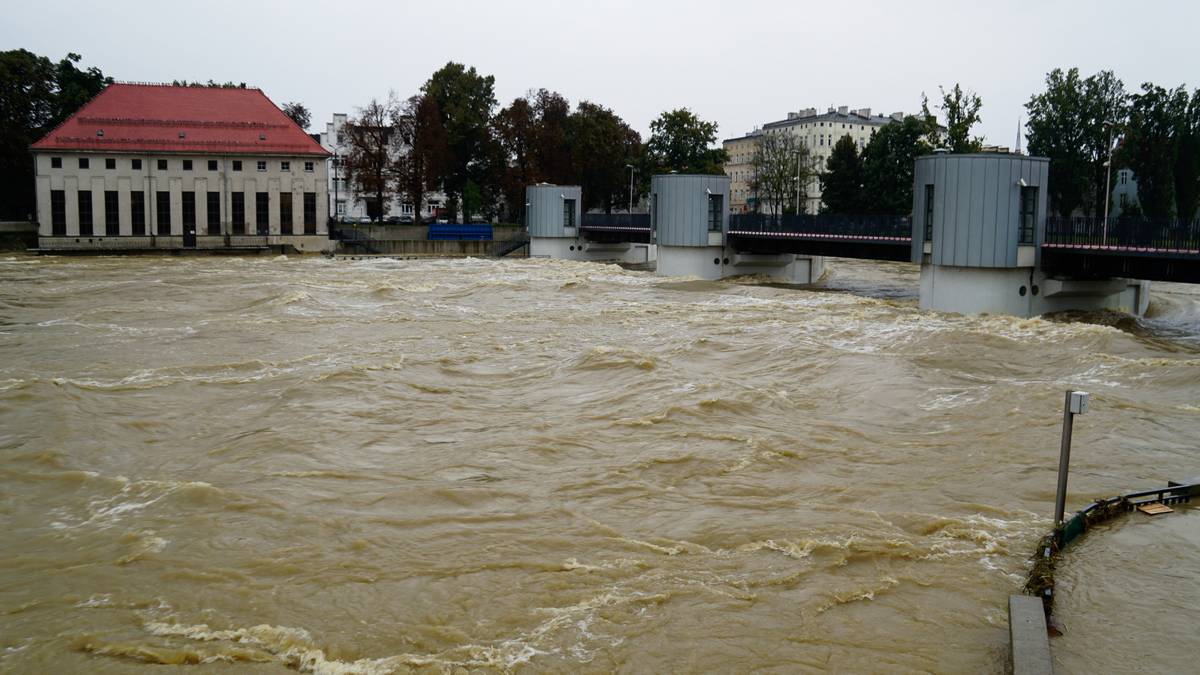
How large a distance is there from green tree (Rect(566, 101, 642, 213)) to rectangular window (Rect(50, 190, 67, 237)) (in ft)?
125

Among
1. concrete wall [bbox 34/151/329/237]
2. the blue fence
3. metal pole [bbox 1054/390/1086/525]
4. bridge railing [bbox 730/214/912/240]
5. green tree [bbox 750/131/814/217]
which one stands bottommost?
metal pole [bbox 1054/390/1086/525]

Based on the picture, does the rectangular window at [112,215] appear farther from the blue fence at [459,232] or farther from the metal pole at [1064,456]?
the metal pole at [1064,456]

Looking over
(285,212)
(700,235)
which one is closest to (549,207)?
(285,212)

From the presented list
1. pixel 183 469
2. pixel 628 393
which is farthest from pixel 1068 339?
pixel 183 469

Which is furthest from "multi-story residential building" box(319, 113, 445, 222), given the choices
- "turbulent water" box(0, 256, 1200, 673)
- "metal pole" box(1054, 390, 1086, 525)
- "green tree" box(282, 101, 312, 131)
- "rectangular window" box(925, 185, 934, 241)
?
"metal pole" box(1054, 390, 1086, 525)

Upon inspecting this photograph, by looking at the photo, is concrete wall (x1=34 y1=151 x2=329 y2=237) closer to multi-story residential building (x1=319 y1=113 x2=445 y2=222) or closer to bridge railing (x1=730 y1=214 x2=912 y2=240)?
multi-story residential building (x1=319 y1=113 x2=445 y2=222)

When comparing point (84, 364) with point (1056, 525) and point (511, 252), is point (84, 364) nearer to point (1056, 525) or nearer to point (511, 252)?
point (1056, 525)

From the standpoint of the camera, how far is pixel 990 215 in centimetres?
3222

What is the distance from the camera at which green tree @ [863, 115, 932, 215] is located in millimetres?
75312

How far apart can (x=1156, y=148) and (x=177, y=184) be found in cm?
6656

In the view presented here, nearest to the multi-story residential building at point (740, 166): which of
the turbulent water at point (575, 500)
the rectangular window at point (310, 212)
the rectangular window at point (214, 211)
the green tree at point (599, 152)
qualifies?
the green tree at point (599, 152)

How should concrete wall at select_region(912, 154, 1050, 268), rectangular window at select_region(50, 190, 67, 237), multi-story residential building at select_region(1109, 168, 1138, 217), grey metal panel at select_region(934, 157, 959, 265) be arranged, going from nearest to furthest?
concrete wall at select_region(912, 154, 1050, 268), grey metal panel at select_region(934, 157, 959, 265), rectangular window at select_region(50, 190, 67, 237), multi-story residential building at select_region(1109, 168, 1138, 217)

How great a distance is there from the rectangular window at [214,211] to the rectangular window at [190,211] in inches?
38.8

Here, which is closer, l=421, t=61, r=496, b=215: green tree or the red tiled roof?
the red tiled roof
